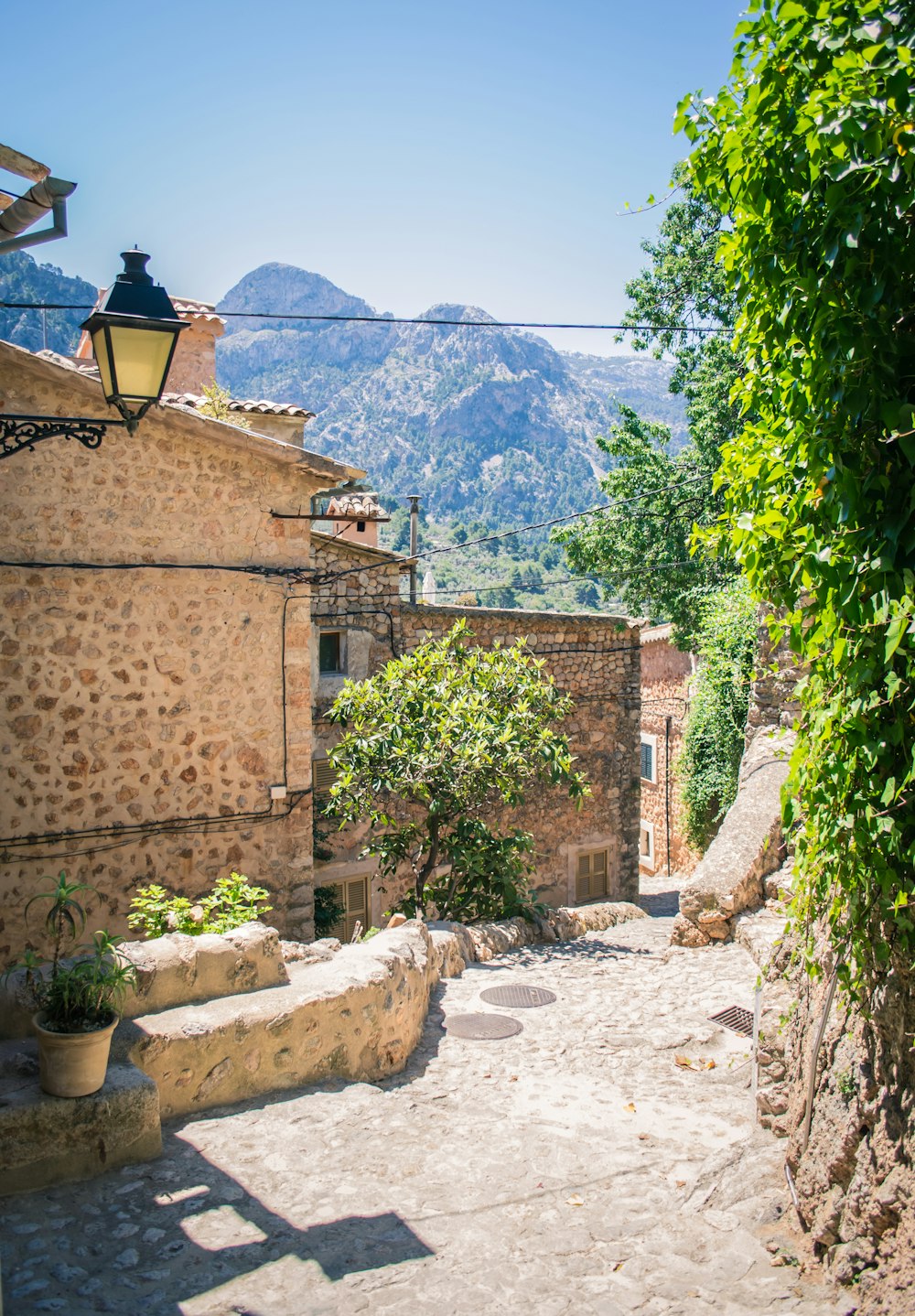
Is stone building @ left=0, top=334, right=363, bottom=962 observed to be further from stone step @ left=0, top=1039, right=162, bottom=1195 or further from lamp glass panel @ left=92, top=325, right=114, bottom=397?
stone step @ left=0, top=1039, right=162, bottom=1195

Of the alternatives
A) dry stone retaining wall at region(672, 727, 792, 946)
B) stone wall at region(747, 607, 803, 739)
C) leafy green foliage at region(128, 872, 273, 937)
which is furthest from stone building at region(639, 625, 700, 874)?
leafy green foliage at region(128, 872, 273, 937)

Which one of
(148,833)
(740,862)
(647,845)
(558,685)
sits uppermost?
(558,685)

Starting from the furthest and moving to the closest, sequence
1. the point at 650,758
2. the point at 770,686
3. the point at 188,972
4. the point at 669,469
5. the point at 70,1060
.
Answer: the point at 650,758, the point at 669,469, the point at 770,686, the point at 188,972, the point at 70,1060

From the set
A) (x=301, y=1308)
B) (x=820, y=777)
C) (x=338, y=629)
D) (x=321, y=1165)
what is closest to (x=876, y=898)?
(x=820, y=777)

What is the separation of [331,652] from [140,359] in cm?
882

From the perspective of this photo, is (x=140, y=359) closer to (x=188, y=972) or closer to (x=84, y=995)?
(x=84, y=995)

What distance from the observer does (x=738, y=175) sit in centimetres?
326

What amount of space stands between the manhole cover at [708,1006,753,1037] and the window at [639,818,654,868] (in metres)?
14.8

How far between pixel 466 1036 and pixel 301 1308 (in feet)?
11.4

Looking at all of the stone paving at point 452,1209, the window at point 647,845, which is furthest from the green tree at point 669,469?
the stone paving at point 452,1209

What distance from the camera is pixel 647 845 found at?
883 inches

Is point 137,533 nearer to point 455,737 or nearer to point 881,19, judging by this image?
point 455,737

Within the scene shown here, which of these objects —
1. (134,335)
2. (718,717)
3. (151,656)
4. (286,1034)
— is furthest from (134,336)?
(718,717)

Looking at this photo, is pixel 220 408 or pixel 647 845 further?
pixel 647 845
